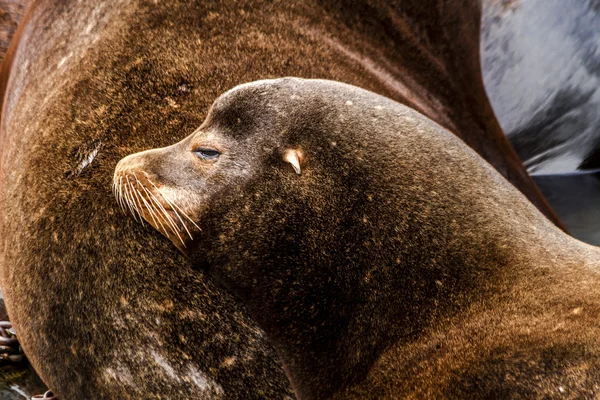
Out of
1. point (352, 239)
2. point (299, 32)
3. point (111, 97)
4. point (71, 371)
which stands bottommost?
point (71, 371)

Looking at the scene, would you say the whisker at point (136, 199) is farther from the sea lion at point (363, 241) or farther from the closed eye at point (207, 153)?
the closed eye at point (207, 153)

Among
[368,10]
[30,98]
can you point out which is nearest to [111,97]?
[30,98]

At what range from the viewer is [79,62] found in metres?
2.88

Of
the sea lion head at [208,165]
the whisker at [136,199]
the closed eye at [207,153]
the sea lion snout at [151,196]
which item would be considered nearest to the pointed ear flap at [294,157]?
the sea lion head at [208,165]

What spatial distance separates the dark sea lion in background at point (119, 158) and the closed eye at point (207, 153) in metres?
0.21

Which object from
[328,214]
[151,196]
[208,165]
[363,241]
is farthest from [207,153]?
[363,241]

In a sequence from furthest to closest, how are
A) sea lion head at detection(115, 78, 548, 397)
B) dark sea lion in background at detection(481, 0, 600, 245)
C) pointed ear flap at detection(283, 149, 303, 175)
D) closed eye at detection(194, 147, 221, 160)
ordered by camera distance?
dark sea lion in background at detection(481, 0, 600, 245)
closed eye at detection(194, 147, 221, 160)
pointed ear flap at detection(283, 149, 303, 175)
sea lion head at detection(115, 78, 548, 397)

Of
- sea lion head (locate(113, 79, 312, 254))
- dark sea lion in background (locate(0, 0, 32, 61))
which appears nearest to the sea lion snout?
sea lion head (locate(113, 79, 312, 254))

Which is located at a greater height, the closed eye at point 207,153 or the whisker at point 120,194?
the closed eye at point 207,153

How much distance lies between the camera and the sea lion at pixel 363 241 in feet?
6.94

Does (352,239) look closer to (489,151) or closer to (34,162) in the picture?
(34,162)

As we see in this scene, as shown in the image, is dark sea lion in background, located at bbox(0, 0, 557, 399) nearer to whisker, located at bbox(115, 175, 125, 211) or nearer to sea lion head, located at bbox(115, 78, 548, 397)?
whisker, located at bbox(115, 175, 125, 211)

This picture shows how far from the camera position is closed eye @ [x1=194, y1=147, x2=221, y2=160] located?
245 centimetres

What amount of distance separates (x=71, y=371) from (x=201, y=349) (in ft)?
1.59
